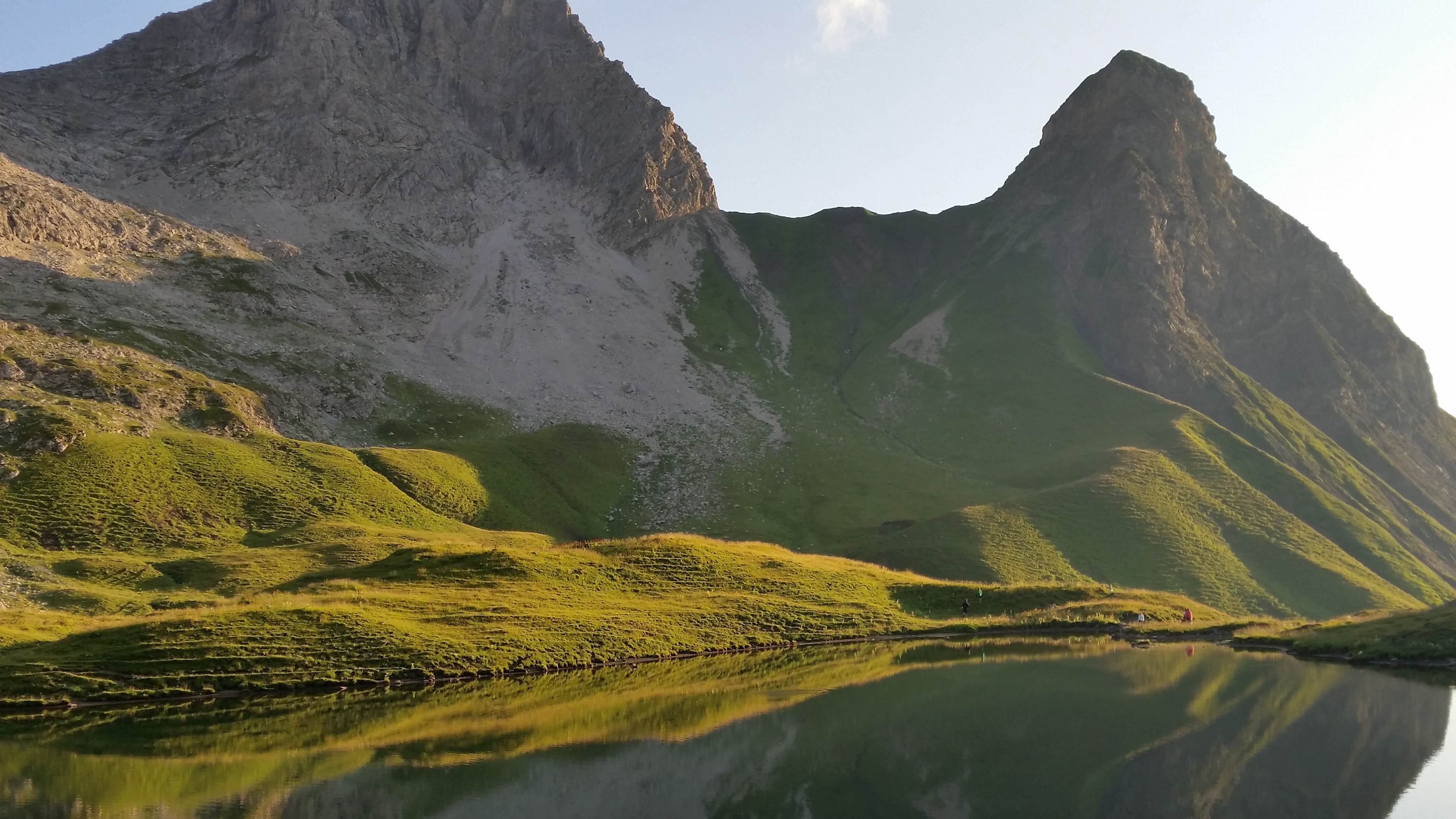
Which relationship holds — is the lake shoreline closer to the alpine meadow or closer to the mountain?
the alpine meadow

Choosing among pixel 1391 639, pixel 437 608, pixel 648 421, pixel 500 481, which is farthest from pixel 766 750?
pixel 648 421

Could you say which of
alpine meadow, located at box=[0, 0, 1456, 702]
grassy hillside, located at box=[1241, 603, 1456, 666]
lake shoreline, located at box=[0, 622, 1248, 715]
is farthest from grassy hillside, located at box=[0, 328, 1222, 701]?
grassy hillside, located at box=[1241, 603, 1456, 666]

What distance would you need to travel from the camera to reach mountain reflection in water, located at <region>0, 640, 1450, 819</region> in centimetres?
3030

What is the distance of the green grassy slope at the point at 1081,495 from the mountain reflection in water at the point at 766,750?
66.3m

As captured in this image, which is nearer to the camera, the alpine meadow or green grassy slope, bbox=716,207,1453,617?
the alpine meadow

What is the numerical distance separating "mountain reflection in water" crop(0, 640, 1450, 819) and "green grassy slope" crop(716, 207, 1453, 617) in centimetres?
6629

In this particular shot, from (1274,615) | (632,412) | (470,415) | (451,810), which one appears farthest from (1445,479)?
(451,810)

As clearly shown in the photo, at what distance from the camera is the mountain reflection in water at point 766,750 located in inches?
1193

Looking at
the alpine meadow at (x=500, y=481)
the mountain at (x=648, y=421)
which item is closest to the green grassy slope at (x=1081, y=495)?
the mountain at (x=648, y=421)

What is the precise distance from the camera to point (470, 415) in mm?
160375

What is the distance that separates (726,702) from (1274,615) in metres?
92.8

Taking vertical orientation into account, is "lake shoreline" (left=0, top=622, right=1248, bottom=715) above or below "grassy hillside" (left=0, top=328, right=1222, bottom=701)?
below

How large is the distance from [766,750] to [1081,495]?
10788 cm

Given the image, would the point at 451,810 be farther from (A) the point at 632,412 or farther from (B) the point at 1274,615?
(A) the point at 632,412
